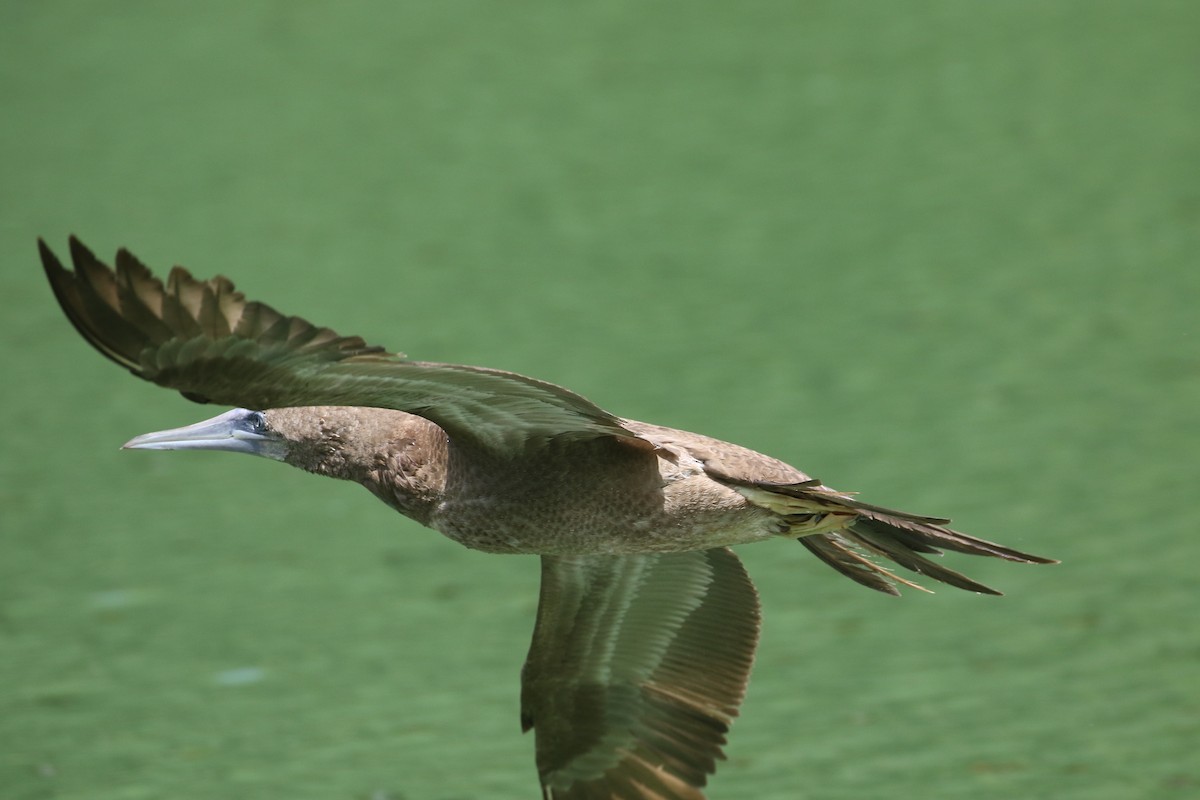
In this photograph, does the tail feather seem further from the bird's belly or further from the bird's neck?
the bird's neck

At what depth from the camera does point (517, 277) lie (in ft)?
37.8

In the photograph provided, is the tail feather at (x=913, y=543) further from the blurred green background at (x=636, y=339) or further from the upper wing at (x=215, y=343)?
the blurred green background at (x=636, y=339)

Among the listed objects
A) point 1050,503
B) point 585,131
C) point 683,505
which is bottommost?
point 683,505

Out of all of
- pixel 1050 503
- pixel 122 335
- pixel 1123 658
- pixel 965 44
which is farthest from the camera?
pixel 965 44

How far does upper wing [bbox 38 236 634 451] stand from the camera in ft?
13.1

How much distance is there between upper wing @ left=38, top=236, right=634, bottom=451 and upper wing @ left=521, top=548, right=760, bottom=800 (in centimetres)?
153

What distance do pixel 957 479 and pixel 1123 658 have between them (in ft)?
5.60

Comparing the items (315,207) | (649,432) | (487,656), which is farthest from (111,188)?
(649,432)

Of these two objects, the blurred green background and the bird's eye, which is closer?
the bird's eye

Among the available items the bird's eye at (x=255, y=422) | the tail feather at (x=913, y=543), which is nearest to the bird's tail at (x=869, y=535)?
the tail feather at (x=913, y=543)

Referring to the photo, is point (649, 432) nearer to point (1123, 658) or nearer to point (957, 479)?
point (1123, 658)

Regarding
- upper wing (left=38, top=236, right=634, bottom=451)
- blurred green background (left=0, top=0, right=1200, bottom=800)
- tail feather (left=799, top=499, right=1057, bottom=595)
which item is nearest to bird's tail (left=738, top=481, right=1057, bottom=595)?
tail feather (left=799, top=499, right=1057, bottom=595)

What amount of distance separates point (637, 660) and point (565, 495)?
98cm

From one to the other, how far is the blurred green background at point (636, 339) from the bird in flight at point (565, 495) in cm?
131
